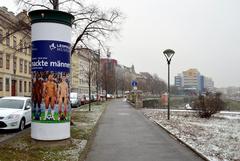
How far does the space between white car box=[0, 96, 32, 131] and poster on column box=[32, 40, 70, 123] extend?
405 cm

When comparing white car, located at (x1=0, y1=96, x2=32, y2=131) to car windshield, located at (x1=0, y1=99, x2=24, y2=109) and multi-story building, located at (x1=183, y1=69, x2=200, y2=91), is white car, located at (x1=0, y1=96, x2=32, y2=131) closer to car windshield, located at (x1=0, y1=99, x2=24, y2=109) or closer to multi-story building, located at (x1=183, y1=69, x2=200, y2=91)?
car windshield, located at (x1=0, y1=99, x2=24, y2=109)

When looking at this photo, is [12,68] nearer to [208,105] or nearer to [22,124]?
[208,105]

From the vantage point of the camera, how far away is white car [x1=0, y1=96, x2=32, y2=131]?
13930 mm

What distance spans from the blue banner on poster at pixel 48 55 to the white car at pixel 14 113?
14.7 ft

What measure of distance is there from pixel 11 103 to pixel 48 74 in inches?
245

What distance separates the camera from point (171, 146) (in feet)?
36.9

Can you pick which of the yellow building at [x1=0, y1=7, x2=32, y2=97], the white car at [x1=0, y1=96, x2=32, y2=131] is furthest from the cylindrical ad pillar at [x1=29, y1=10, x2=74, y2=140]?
the yellow building at [x1=0, y1=7, x2=32, y2=97]

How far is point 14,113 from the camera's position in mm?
14398

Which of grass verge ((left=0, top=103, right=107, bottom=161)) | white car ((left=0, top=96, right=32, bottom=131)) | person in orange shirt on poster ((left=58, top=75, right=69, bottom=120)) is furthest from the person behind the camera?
white car ((left=0, top=96, right=32, bottom=131))

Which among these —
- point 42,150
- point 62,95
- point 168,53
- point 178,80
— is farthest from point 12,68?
point 178,80

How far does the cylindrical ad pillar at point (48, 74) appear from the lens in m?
10.2

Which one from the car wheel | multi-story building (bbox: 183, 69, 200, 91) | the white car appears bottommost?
the car wheel

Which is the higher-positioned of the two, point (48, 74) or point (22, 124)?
point (48, 74)

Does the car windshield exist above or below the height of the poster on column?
below
